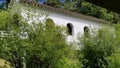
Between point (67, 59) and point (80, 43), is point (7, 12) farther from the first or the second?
point (80, 43)

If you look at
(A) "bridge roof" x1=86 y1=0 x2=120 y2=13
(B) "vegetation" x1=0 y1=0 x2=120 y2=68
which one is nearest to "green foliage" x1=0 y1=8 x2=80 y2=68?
(B) "vegetation" x1=0 y1=0 x2=120 y2=68

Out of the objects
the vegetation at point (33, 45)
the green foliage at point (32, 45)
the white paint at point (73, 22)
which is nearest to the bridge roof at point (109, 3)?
the vegetation at point (33, 45)

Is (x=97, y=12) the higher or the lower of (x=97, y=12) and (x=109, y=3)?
the lower

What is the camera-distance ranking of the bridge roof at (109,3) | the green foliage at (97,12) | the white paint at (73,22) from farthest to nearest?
the green foliage at (97,12) → the white paint at (73,22) → the bridge roof at (109,3)

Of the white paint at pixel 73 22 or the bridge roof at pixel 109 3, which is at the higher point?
the bridge roof at pixel 109 3

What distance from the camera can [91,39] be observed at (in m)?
20.1

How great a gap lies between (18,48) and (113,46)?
6797 mm

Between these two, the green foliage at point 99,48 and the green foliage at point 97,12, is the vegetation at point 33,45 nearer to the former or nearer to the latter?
the green foliage at point 99,48

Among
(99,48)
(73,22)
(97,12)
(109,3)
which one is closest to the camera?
(109,3)

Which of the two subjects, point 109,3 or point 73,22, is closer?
point 109,3

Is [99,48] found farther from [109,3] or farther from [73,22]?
[109,3]

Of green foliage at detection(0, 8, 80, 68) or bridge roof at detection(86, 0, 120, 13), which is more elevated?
bridge roof at detection(86, 0, 120, 13)

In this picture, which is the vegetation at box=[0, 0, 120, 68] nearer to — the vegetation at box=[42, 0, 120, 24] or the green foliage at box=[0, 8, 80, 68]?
the green foliage at box=[0, 8, 80, 68]

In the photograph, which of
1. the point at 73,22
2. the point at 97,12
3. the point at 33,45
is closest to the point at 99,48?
the point at 33,45
